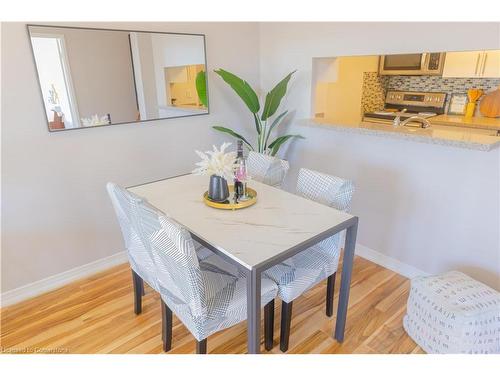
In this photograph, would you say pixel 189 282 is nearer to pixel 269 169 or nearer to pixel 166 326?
pixel 166 326

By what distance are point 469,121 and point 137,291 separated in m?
3.49

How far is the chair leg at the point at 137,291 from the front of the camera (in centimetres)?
199

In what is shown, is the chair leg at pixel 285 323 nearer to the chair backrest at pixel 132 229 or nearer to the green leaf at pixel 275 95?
the chair backrest at pixel 132 229

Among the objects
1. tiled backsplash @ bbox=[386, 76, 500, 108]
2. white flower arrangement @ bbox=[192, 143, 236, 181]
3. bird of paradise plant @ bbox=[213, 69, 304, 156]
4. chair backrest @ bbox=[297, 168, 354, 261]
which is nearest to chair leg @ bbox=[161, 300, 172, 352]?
white flower arrangement @ bbox=[192, 143, 236, 181]

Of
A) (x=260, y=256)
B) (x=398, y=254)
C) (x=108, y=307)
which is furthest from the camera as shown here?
(x=398, y=254)

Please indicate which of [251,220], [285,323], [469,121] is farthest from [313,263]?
[469,121]

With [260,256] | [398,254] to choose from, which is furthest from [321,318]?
[260,256]

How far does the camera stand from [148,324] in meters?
1.98

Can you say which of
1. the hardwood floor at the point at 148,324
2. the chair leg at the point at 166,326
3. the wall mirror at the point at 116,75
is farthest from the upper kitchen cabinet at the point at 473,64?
the chair leg at the point at 166,326

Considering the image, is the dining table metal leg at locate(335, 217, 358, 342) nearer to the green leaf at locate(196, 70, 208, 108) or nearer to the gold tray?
the gold tray

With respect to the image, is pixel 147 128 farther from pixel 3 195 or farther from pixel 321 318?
pixel 321 318

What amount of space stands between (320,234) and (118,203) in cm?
101

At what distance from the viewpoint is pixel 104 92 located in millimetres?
2203
